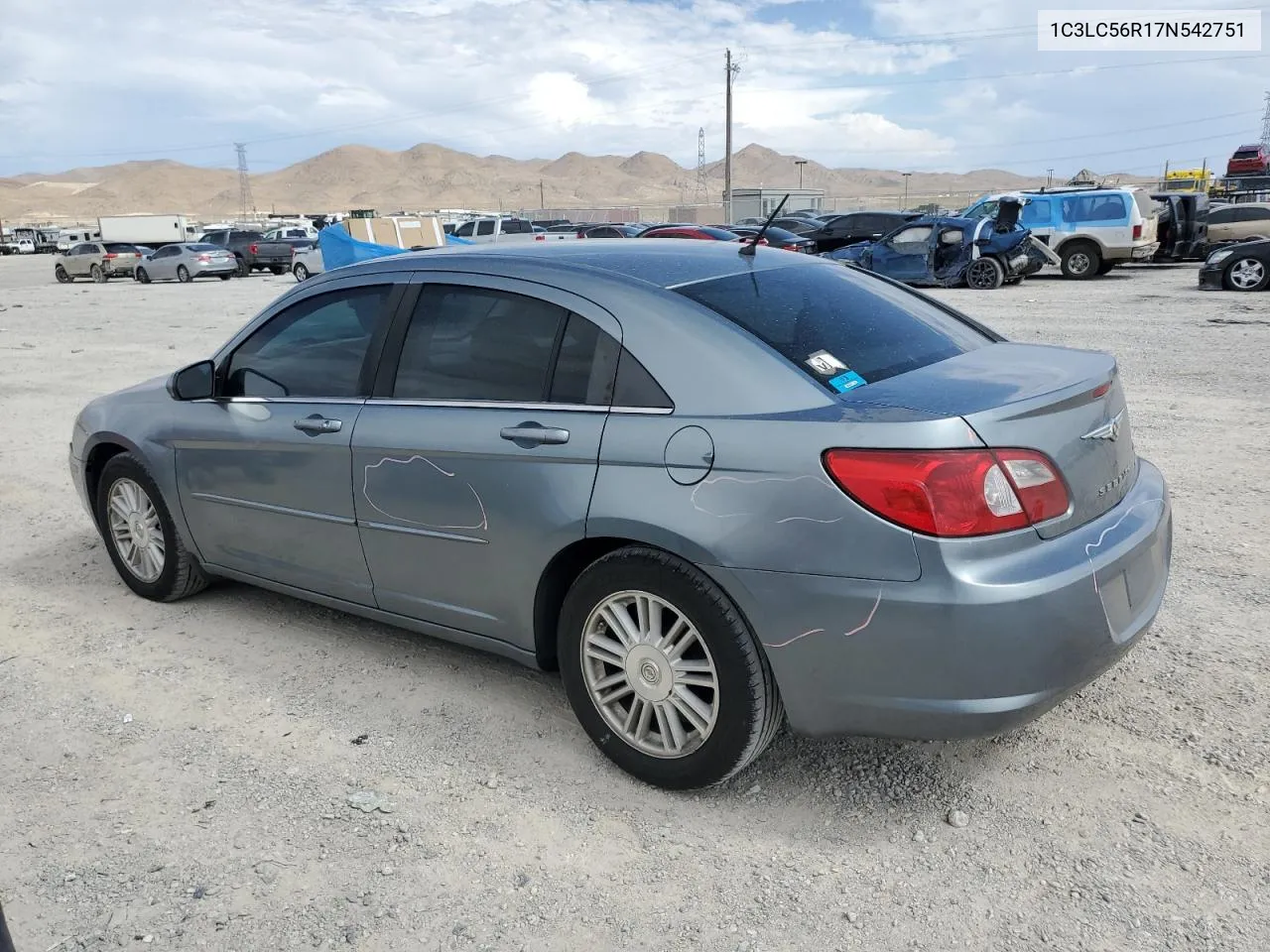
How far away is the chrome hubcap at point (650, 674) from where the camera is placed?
292cm

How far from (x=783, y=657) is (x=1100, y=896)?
0.98 meters

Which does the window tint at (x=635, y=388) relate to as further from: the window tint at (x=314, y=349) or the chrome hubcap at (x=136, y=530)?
the chrome hubcap at (x=136, y=530)

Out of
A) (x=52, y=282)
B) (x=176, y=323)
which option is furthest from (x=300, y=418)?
(x=52, y=282)

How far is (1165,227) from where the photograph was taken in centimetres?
2316

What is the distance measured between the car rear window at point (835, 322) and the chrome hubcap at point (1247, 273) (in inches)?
627

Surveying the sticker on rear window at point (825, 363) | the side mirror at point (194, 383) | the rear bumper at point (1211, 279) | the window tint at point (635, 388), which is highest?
the sticker on rear window at point (825, 363)

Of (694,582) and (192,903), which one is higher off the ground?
(694,582)

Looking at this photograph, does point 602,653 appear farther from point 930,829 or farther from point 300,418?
point 300,418

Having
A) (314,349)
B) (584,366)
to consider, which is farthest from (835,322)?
(314,349)

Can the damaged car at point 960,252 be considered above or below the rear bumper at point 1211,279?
above

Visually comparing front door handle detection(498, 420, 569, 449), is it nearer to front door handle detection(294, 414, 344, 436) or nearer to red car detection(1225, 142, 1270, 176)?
front door handle detection(294, 414, 344, 436)

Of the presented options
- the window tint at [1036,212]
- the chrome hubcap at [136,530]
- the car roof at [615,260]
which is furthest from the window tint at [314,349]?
the window tint at [1036,212]

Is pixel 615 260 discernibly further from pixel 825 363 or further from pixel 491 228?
pixel 491 228

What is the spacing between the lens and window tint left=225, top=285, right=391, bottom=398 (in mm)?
3801
